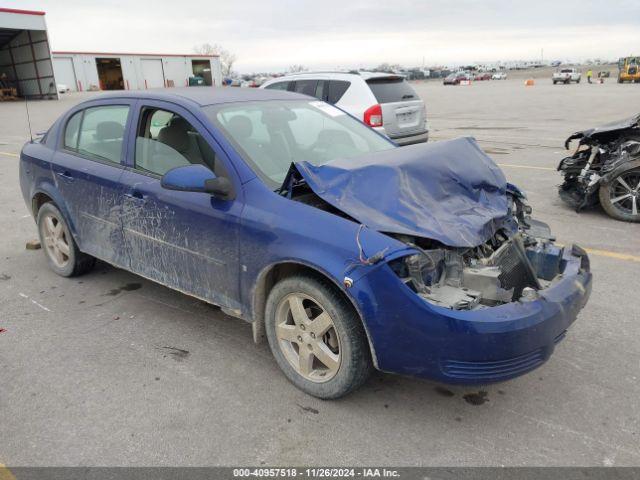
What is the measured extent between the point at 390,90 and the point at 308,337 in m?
7.79

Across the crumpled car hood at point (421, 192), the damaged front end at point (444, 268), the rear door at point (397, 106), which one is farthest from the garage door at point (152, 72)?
the damaged front end at point (444, 268)

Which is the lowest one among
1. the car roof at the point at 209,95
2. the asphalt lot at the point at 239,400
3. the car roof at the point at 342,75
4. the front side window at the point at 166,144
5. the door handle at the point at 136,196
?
the asphalt lot at the point at 239,400

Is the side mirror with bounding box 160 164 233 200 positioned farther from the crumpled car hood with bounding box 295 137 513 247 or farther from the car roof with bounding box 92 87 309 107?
the car roof with bounding box 92 87 309 107

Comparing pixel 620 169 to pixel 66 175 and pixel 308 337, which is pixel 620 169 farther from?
pixel 66 175

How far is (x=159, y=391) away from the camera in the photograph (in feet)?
10.1

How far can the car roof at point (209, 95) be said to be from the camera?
3654 millimetres

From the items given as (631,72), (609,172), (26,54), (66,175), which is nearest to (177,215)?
(66,175)

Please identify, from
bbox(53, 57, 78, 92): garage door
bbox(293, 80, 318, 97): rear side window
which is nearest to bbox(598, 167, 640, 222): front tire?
bbox(293, 80, 318, 97): rear side window

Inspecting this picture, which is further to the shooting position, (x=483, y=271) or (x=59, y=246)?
(x=59, y=246)

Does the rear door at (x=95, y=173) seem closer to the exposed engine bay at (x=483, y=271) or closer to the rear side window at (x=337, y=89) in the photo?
the exposed engine bay at (x=483, y=271)

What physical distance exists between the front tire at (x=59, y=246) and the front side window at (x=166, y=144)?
1.33 meters

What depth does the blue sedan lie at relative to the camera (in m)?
2.55

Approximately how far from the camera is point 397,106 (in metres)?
9.66

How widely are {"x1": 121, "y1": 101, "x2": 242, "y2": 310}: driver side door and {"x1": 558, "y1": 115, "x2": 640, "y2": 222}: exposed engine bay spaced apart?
4948 millimetres
